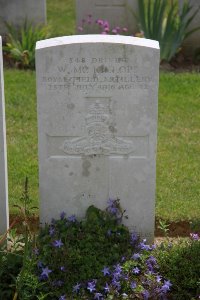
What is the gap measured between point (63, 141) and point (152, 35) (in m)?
4.92

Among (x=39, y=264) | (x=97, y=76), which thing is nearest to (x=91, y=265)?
(x=39, y=264)

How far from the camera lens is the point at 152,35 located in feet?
30.7

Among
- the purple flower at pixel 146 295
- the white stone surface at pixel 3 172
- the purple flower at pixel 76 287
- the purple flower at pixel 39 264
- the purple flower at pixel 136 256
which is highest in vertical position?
the white stone surface at pixel 3 172

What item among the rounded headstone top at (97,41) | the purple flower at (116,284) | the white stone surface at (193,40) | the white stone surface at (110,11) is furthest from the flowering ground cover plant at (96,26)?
the purple flower at (116,284)

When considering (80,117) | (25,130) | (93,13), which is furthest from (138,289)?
(93,13)

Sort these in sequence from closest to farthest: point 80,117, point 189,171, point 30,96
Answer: point 80,117, point 189,171, point 30,96

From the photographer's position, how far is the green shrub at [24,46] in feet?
30.0

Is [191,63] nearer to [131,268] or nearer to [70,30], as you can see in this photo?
[70,30]

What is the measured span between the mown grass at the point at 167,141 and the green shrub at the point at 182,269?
0.92 m

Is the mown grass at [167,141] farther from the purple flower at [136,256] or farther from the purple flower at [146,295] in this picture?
the purple flower at [146,295]

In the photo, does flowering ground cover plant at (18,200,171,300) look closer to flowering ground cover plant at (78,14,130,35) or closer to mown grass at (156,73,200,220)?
mown grass at (156,73,200,220)

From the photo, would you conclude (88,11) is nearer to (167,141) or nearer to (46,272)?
(167,141)

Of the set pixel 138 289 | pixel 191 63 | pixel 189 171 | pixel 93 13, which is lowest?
pixel 138 289

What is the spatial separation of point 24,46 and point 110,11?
1583 mm
